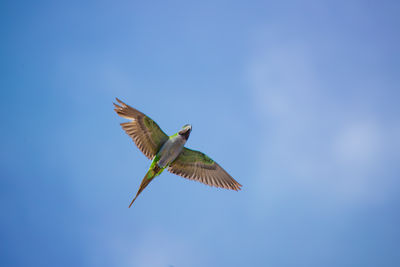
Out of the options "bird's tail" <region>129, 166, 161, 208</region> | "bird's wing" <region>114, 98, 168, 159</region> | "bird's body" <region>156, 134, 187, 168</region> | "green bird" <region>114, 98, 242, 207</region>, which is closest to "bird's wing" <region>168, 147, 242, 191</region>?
"green bird" <region>114, 98, 242, 207</region>

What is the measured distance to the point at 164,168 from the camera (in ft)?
46.6

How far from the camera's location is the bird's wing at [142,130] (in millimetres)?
13891

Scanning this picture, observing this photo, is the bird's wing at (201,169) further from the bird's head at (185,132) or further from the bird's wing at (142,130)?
the bird's wing at (142,130)

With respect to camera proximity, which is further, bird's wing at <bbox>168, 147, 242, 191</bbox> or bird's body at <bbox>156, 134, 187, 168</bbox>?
bird's wing at <bbox>168, 147, 242, 191</bbox>

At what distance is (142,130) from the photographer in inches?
→ 558

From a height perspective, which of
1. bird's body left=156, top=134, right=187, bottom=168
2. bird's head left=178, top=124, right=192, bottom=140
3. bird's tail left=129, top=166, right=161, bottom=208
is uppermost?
bird's head left=178, top=124, right=192, bottom=140

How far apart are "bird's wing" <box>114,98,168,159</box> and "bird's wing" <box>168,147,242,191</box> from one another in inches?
48.4

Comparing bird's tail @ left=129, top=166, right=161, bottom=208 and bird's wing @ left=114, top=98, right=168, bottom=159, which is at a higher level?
bird's wing @ left=114, top=98, right=168, bottom=159

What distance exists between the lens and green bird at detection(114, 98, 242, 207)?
13891 millimetres

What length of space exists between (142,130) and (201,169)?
11.8 ft

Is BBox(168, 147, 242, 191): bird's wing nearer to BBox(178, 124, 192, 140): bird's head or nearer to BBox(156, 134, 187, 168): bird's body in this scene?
BBox(156, 134, 187, 168): bird's body

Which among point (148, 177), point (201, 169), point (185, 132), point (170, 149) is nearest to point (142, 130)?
point (170, 149)

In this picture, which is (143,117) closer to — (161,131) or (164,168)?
(161,131)

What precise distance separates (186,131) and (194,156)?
1570 mm
